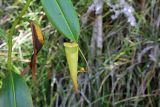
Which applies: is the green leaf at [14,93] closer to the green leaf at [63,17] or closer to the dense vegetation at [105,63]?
the green leaf at [63,17]

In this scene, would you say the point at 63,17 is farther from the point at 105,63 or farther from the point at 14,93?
the point at 105,63

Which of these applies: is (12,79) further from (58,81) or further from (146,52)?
(146,52)

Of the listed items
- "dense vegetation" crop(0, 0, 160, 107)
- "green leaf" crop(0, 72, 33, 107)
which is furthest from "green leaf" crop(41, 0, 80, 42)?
"dense vegetation" crop(0, 0, 160, 107)

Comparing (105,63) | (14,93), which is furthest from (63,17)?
(105,63)

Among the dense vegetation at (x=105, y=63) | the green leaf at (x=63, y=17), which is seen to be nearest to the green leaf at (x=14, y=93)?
the green leaf at (x=63, y=17)

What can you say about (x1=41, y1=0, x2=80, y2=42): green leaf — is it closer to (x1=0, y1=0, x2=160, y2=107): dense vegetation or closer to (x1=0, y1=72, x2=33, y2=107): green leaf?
(x1=0, y1=72, x2=33, y2=107): green leaf

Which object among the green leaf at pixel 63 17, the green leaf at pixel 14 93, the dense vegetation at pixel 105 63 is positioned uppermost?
the green leaf at pixel 63 17

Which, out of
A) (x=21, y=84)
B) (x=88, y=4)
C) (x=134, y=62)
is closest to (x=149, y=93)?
(x=134, y=62)
